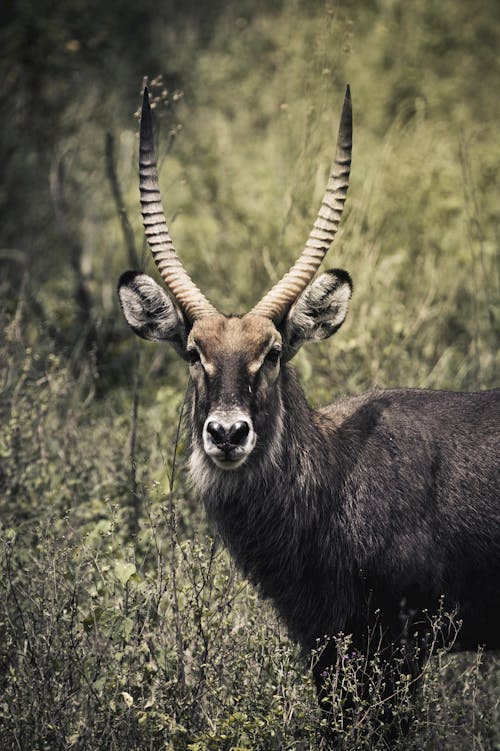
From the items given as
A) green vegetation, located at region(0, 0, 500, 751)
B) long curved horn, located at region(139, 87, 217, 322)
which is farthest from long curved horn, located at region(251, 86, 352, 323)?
green vegetation, located at region(0, 0, 500, 751)

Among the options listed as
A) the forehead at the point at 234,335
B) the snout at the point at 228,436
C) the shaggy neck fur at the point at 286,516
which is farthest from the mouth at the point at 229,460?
the forehead at the point at 234,335

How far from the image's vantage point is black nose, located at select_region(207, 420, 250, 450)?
429 cm

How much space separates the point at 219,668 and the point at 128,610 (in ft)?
1.56

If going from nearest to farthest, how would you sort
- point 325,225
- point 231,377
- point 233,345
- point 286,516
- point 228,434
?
point 228,434 < point 231,377 < point 233,345 < point 286,516 < point 325,225

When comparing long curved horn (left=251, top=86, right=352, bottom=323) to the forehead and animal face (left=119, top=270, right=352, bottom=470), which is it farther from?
the forehead

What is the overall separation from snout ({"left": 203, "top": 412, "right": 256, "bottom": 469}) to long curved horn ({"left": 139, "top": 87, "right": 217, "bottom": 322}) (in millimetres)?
800

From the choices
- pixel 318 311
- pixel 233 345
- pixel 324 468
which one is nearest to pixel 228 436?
pixel 233 345

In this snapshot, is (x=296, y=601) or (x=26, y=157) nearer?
(x=296, y=601)

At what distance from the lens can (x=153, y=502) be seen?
604 centimetres

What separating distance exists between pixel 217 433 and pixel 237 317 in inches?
29.5

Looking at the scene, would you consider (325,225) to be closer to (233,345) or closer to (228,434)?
(233,345)

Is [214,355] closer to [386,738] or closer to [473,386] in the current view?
[386,738]

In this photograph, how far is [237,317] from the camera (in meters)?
4.83

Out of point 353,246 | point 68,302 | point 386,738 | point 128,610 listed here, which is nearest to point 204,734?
point 128,610
